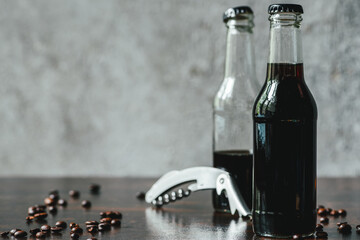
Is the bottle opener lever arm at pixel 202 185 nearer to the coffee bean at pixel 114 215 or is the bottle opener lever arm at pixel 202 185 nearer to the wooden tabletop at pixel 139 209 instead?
the wooden tabletop at pixel 139 209

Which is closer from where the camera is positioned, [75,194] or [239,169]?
[239,169]

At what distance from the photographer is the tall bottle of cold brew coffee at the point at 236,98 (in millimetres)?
1149

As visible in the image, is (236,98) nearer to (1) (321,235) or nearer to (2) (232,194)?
(2) (232,194)

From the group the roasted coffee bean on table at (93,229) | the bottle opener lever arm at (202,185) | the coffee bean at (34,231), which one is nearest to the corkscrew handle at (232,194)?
the bottle opener lever arm at (202,185)

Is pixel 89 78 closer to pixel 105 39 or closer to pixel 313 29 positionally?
pixel 105 39

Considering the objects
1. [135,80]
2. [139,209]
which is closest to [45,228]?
[139,209]

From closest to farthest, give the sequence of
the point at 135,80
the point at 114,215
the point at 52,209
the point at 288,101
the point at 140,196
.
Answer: the point at 288,101
the point at 114,215
the point at 52,209
the point at 140,196
the point at 135,80

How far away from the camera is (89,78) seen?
1.90 meters

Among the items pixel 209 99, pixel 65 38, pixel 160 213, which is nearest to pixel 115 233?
pixel 160 213

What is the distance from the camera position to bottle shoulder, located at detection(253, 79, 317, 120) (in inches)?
34.3

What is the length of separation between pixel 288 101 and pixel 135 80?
3.51ft

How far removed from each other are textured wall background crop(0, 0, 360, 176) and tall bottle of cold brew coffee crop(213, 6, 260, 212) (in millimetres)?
650

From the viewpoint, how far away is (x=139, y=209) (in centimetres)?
121

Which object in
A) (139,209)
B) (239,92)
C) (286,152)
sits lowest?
(139,209)
